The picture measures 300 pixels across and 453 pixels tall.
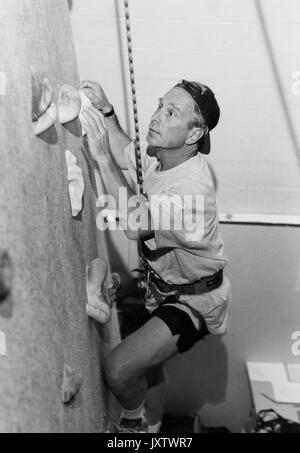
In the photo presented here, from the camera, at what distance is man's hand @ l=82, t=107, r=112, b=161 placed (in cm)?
144

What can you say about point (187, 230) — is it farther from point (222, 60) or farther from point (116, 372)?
point (222, 60)

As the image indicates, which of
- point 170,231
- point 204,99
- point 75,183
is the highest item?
point 204,99

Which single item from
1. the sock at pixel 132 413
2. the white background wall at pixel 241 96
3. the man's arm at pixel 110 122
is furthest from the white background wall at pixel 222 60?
the sock at pixel 132 413

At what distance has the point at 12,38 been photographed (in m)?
1.02

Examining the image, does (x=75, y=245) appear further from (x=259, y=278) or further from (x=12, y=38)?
(x=259, y=278)

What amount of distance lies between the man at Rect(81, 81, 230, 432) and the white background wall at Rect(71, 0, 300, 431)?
26cm

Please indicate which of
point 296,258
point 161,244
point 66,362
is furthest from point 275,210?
point 66,362

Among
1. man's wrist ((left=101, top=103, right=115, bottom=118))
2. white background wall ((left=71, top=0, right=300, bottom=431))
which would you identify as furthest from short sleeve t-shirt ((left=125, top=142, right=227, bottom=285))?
white background wall ((left=71, top=0, right=300, bottom=431))

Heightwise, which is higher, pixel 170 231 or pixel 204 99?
pixel 204 99

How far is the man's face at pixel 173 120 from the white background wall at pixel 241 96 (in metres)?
0.34

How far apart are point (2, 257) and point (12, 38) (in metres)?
0.43

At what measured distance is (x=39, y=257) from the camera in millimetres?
1037

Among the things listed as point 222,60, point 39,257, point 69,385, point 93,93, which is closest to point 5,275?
point 39,257

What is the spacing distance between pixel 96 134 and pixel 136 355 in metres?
0.62
